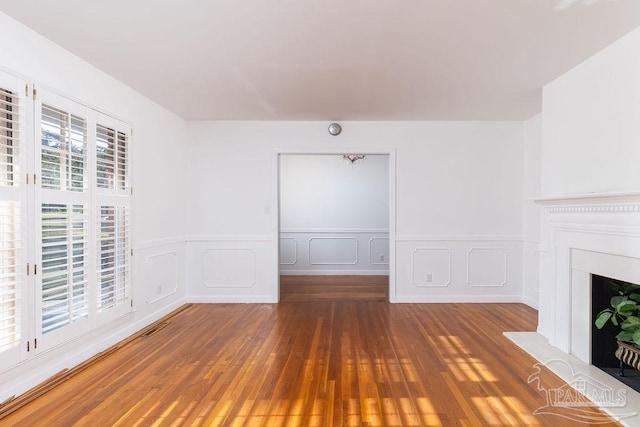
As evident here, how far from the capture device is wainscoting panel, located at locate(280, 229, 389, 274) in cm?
726

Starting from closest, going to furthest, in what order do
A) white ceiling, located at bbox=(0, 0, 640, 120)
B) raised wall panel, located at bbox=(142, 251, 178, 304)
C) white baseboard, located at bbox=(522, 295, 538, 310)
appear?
white ceiling, located at bbox=(0, 0, 640, 120) < raised wall panel, located at bbox=(142, 251, 178, 304) < white baseboard, located at bbox=(522, 295, 538, 310)

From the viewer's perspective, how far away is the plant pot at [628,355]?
8.26 feet

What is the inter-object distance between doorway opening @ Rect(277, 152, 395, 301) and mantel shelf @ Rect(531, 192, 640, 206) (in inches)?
159

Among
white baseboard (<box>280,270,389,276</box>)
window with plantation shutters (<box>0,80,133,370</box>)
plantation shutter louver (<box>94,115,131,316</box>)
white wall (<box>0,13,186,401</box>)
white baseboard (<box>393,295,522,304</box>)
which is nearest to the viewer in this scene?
window with plantation shutters (<box>0,80,133,370</box>)

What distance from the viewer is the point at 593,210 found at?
2.80 m

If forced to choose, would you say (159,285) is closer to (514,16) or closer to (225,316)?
(225,316)

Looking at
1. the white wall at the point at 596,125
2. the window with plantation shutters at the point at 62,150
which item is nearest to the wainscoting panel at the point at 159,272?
the window with plantation shutters at the point at 62,150

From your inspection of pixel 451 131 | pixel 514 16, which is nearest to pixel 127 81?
pixel 514 16

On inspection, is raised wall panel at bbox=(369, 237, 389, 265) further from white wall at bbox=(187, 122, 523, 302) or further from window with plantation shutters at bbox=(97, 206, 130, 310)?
window with plantation shutters at bbox=(97, 206, 130, 310)

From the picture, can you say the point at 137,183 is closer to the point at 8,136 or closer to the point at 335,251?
the point at 8,136

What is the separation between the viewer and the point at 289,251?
7391 mm

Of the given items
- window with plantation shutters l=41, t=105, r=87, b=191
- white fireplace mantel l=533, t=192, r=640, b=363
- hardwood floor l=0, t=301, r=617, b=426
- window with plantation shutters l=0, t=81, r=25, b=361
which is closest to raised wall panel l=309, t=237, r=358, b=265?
hardwood floor l=0, t=301, r=617, b=426

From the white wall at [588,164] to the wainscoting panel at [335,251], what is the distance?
3809 millimetres

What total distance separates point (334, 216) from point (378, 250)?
3.72 feet
